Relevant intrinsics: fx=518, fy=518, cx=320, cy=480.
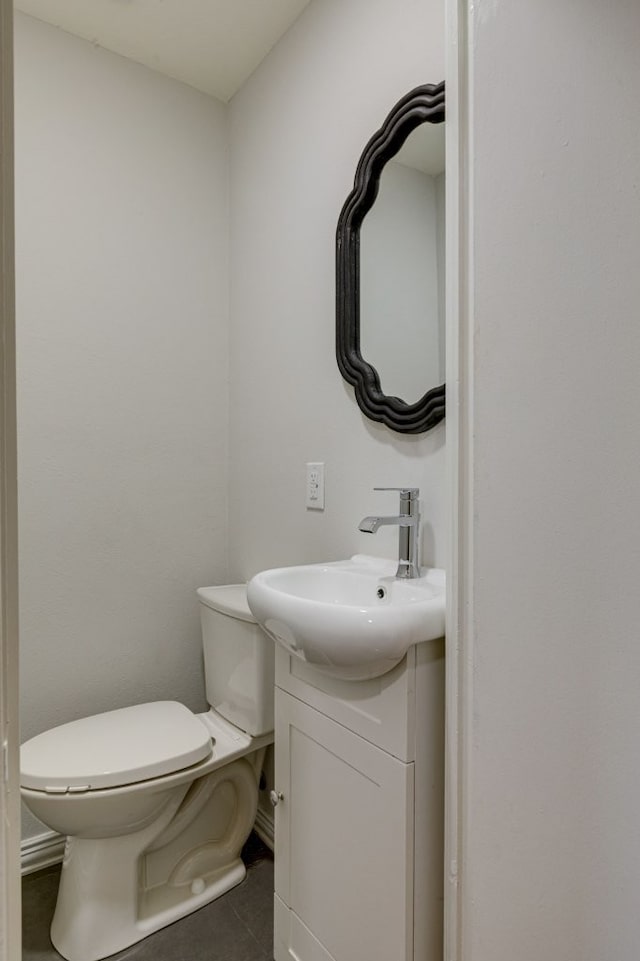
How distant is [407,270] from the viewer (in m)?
1.22

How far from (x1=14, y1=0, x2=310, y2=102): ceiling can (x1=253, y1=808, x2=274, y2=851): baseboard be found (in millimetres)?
2405

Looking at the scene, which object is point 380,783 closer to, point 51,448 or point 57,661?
point 57,661

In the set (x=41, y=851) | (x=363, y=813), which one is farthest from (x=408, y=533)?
(x=41, y=851)

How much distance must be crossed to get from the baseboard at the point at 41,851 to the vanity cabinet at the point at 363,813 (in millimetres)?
786

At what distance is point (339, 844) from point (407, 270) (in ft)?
4.00

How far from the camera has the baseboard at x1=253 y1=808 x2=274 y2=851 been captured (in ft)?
5.22

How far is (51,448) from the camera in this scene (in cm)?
155

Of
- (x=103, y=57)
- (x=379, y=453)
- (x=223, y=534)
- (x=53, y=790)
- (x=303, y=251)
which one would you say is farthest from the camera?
(x=223, y=534)

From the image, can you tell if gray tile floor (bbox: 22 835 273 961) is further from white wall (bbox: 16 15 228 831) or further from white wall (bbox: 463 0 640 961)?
white wall (bbox: 463 0 640 961)

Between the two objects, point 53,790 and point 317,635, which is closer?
point 317,635

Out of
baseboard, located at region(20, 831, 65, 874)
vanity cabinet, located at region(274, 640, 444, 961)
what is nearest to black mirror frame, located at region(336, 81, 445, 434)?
vanity cabinet, located at region(274, 640, 444, 961)

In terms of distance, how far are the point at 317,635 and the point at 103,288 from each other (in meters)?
1.36

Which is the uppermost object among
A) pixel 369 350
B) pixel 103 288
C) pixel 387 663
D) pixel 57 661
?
pixel 103 288

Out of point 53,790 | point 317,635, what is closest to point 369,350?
point 317,635
